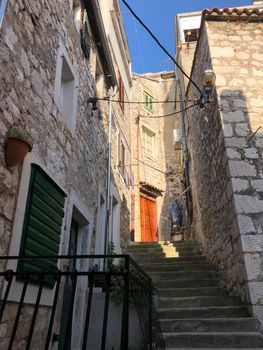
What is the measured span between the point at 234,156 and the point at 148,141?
990 centimetres

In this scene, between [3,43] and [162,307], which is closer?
[3,43]

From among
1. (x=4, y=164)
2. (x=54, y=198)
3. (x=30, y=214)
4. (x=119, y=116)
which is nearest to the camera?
(x=4, y=164)

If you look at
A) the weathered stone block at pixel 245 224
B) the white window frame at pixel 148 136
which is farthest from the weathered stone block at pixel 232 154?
the white window frame at pixel 148 136

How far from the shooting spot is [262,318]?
13.6 feet

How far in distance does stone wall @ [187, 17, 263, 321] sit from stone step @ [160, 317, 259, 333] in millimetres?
174

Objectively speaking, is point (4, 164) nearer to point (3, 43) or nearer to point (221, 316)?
point (3, 43)

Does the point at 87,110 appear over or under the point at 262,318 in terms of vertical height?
over

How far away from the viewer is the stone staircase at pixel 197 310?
4027 mm

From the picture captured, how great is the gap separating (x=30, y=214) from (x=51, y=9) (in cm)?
289

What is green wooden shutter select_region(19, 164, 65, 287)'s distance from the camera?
10.4 ft

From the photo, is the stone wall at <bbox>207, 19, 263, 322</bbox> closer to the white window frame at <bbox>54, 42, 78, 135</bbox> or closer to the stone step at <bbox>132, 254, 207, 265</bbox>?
the white window frame at <bbox>54, 42, 78, 135</bbox>

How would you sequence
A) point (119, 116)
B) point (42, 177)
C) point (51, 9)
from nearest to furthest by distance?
point (42, 177) < point (51, 9) < point (119, 116)

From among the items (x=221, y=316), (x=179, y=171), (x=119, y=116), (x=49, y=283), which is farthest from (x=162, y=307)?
(x=179, y=171)

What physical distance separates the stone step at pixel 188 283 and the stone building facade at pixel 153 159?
209 inches
